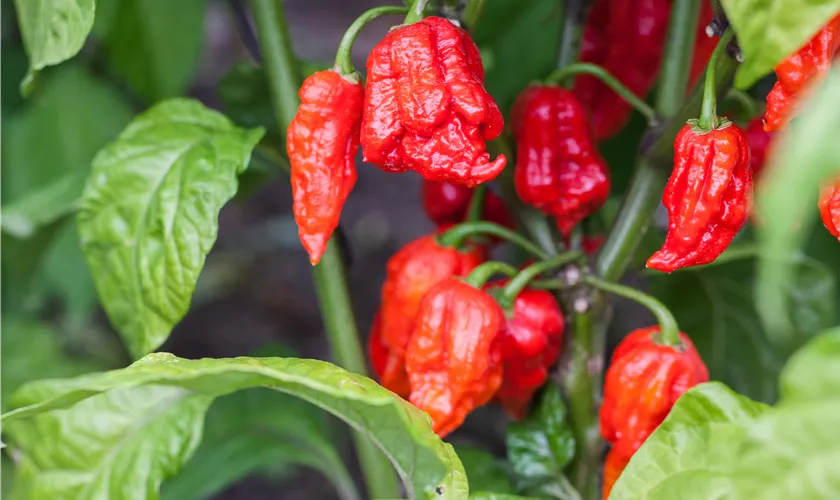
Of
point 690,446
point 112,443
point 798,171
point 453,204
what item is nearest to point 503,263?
point 453,204

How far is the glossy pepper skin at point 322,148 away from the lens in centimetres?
72

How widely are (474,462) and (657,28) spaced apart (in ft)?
1.77

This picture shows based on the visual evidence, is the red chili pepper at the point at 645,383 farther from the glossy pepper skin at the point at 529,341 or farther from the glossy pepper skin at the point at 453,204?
the glossy pepper skin at the point at 453,204

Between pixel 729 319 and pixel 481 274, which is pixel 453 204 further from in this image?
pixel 729 319

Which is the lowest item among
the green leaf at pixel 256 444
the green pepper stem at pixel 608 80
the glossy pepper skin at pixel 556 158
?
the green leaf at pixel 256 444

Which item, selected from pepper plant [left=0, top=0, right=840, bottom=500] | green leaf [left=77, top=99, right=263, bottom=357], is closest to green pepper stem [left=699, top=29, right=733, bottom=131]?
pepper plant [left=0, top=0, right=840, bottom=500]

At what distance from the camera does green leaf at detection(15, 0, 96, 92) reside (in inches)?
29.3

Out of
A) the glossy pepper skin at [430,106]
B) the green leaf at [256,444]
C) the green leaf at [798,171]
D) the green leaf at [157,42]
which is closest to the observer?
the green leaf at [798,171]

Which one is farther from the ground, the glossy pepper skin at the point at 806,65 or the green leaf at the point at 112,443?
the glossy pepper skin at the point at 806,65

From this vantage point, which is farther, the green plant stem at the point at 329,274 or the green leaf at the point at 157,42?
the green leaf at the point at 157,42

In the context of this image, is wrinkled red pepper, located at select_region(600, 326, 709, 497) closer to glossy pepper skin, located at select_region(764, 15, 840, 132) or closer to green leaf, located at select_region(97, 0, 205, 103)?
glossy pepper skin, located at select_region(764, 15, 840, 132)

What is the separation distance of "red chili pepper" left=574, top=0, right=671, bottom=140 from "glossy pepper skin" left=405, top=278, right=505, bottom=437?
30cm

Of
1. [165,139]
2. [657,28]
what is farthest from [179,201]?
[657,28]

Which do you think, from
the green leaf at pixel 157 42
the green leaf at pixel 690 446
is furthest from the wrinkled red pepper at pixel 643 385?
the green leaf at pixel 157 42
